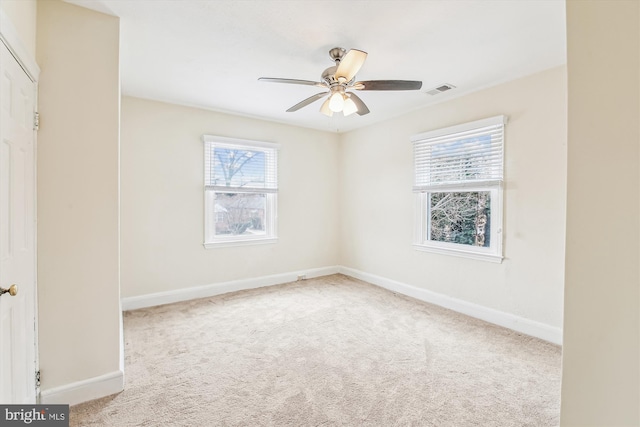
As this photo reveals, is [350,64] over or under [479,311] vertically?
over

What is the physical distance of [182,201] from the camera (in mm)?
3967

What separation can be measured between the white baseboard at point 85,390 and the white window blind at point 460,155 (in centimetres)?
365

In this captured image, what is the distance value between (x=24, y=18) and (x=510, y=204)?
4008mm

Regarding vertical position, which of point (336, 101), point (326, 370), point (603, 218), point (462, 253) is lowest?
point (326, 370)

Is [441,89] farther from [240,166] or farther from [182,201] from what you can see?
[182,201]

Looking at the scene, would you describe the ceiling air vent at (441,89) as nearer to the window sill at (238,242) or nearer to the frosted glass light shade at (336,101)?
the frosted glass light shade at (336,101)

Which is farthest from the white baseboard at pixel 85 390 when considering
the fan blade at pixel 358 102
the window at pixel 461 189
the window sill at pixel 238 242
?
the window at pixel 461 189

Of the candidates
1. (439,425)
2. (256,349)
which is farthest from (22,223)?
(439,425)

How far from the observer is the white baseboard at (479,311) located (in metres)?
2.88

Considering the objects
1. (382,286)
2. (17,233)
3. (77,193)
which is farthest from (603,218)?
(382,286)

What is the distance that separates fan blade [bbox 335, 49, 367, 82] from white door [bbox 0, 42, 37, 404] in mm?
1799

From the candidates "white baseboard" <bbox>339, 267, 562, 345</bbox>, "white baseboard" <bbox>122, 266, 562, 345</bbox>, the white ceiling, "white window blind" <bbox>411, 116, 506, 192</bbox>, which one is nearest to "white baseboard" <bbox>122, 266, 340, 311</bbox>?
"white baseboard" <bbox>122, 266, 562, 345</bbox>

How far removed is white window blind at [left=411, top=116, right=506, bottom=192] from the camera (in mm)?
3264

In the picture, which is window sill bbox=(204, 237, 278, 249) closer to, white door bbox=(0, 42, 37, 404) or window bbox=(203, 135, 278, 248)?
window bbox=(203, 135, 278, 248)
